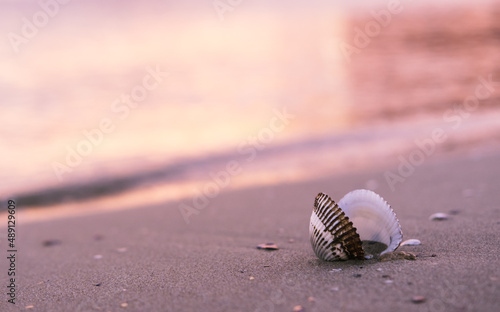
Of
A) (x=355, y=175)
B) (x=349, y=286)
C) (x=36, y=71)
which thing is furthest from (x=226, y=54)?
(x=349, y=286)

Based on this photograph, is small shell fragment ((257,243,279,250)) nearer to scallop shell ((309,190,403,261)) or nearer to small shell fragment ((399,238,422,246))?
scallop shell ((309,190,403,261))

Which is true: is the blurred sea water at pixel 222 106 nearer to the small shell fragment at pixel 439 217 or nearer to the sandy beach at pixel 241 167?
the sandy beach at pixel 241 167

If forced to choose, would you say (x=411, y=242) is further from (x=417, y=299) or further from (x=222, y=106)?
(x=222, y=106)

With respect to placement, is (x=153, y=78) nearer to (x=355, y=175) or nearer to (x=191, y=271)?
(x=355, y=175)

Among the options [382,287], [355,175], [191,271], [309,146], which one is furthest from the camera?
[309,146]

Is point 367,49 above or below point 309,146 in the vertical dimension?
above

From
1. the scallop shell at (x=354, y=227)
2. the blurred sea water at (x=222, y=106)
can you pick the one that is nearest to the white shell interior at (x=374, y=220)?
the scallop shell at (x=354, y=227)
